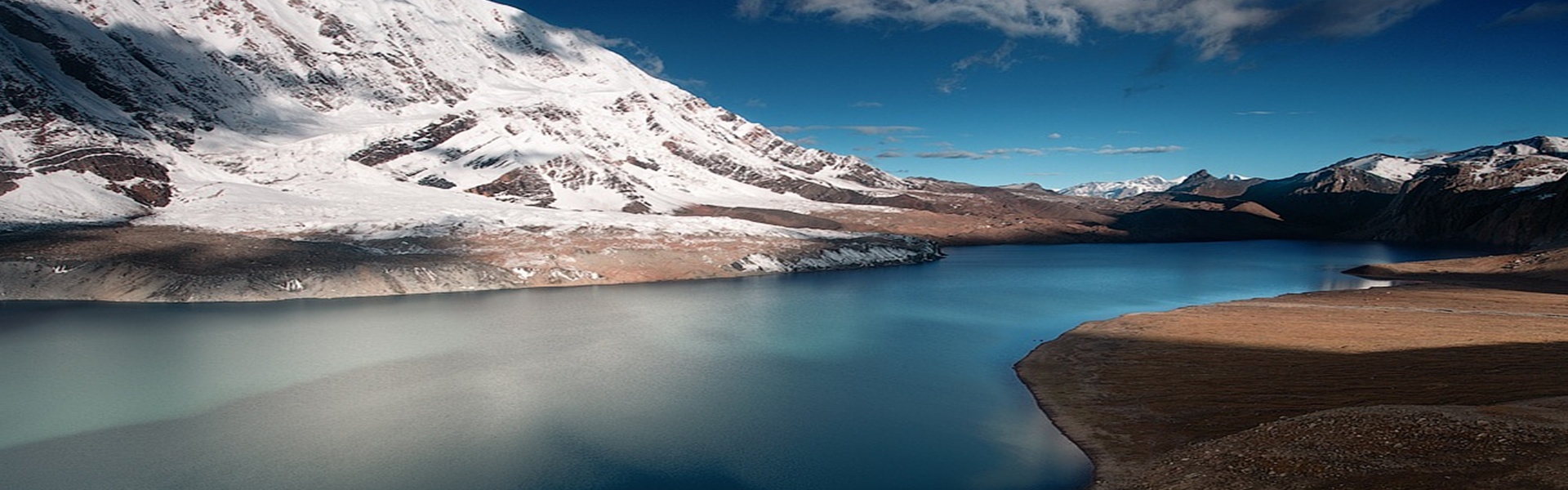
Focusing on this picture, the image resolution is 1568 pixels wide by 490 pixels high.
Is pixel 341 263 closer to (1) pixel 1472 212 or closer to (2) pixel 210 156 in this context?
(2) pixel 210 156

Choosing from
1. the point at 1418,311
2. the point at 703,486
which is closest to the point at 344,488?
the point at 703,486

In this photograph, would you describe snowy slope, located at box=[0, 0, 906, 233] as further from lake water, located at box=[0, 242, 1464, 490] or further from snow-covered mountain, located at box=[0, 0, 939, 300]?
lake water, located at box=[0, 242, 1464, 490]

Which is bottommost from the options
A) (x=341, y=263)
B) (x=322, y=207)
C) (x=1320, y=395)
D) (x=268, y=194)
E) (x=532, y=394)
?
(x=532, y=394)

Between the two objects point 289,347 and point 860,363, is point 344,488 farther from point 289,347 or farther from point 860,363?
point 289,347

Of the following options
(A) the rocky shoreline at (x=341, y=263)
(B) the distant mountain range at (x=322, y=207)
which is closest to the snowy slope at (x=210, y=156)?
(B) the distant mountain range at (x=322, y=207)

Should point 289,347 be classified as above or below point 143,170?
below

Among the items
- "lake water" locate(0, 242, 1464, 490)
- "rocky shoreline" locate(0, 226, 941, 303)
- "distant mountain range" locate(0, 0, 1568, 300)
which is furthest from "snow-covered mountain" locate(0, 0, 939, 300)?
"lake water" locate(0, 242, 1464, 490)

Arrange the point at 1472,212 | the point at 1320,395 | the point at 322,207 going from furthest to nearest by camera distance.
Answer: the point at 1472,212
the point at 322,207
the point at 1320,395

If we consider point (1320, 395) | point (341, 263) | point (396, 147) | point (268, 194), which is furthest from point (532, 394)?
point (396, 147)

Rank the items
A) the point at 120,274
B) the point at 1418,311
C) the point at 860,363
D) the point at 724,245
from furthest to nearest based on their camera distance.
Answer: the point at 724,245, the point at 120,274, the point at 1418,311, the point at 860,363
